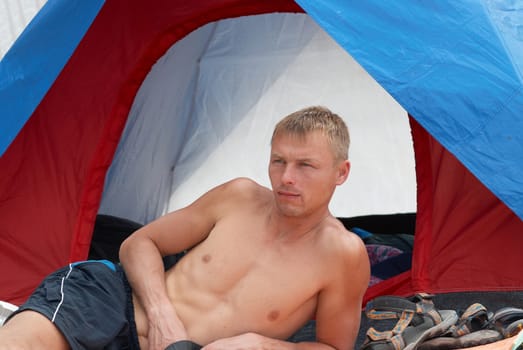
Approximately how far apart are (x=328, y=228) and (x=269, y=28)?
151 cm

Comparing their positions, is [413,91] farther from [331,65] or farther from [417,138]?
[331,65]

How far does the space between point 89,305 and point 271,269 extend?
0.43 m

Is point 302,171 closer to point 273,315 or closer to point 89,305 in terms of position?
point 273,315

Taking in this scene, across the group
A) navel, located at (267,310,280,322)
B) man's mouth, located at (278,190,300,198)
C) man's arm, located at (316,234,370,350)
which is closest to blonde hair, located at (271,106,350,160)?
man's mouth, located at (278,190,300,198)

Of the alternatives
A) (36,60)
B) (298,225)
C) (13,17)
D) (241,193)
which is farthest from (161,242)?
(13,17)

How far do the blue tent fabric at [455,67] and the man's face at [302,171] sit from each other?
236 millimetres

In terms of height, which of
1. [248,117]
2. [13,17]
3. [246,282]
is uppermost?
[13,17]

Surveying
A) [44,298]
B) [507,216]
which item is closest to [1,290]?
[44,298]

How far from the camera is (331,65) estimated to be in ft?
11.3

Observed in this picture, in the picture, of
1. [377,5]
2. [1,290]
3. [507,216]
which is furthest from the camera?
[1,290]

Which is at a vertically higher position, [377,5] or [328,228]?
[377,5]

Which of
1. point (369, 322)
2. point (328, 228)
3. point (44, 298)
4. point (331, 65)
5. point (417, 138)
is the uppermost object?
point (331, 65)

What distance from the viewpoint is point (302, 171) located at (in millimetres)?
2066

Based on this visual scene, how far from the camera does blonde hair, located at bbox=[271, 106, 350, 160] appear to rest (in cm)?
209
